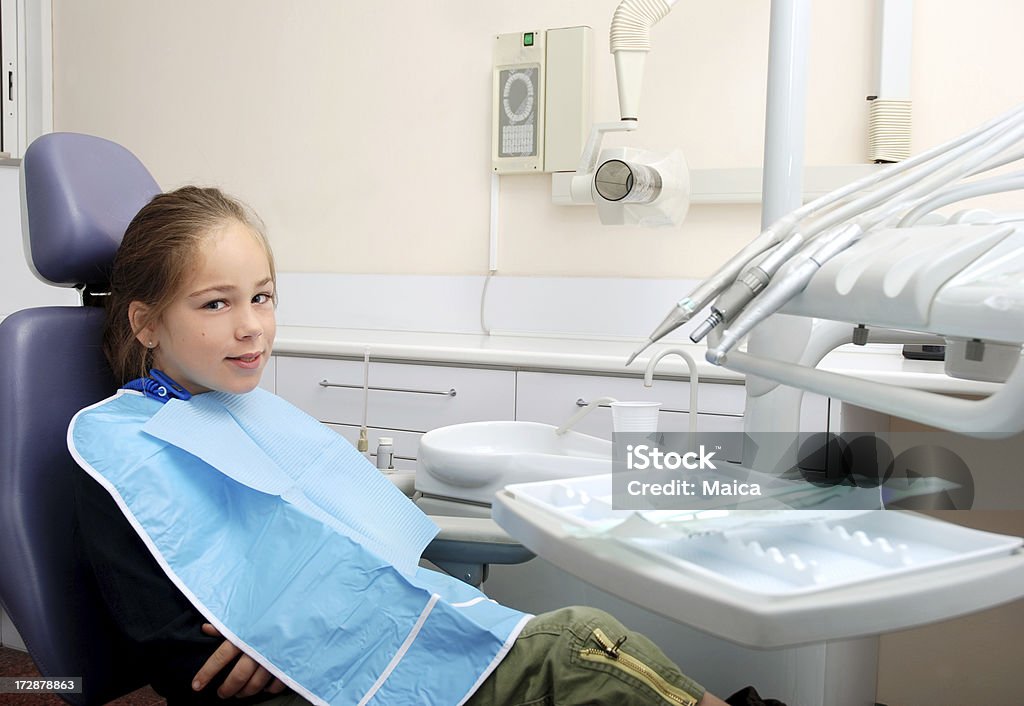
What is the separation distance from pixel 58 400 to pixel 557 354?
99cm

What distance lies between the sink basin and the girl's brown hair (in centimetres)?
44

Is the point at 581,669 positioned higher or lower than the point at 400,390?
lower

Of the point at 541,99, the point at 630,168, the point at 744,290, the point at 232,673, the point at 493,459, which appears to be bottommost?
the point at 232,673

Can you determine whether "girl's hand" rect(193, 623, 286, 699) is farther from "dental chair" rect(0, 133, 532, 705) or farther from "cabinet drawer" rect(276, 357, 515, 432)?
"cabinet drawer" rect(276, 357, 515, 432)

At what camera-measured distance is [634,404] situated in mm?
1373

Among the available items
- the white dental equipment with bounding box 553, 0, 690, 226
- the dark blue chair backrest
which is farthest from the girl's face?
the white dental equipment with bounding box 553, 0, 690, 226

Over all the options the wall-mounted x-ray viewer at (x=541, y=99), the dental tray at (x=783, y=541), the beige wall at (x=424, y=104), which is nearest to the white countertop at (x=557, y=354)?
the beige wall at (x=424, y=104)

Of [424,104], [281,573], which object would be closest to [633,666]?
[281,573]

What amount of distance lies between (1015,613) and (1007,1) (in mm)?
1255

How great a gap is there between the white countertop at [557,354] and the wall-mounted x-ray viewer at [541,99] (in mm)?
449

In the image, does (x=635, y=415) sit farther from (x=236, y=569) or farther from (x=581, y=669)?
(x=236, y=569)

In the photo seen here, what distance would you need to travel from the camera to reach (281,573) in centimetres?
102

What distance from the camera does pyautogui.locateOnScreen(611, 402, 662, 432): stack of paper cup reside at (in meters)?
1.37

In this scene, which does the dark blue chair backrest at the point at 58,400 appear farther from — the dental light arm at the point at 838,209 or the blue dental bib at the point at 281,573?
the dental light arm at the point at 838,209
